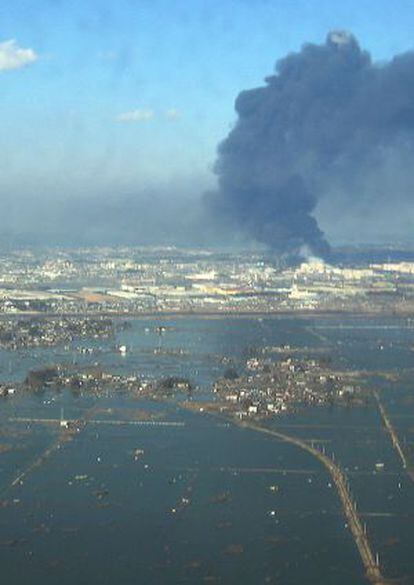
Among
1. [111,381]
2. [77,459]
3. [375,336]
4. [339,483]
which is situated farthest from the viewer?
[375,336]

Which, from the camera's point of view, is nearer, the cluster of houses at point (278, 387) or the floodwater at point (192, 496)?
the floodwater at point (192, 496)

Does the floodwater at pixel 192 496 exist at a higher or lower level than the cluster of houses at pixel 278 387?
lower

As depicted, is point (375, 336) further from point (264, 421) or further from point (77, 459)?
point (77, 459)

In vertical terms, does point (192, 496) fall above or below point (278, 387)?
below

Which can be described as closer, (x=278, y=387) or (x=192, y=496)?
(x=192, y=496)

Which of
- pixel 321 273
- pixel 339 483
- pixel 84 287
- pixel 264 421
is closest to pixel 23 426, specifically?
pixel 264 421

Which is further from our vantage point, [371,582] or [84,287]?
[84,287]

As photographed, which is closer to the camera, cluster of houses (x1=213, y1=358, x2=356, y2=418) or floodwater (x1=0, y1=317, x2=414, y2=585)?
floodwater (x1=0, y1=317, x2=414, y2=585)

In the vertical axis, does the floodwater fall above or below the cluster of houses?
below
